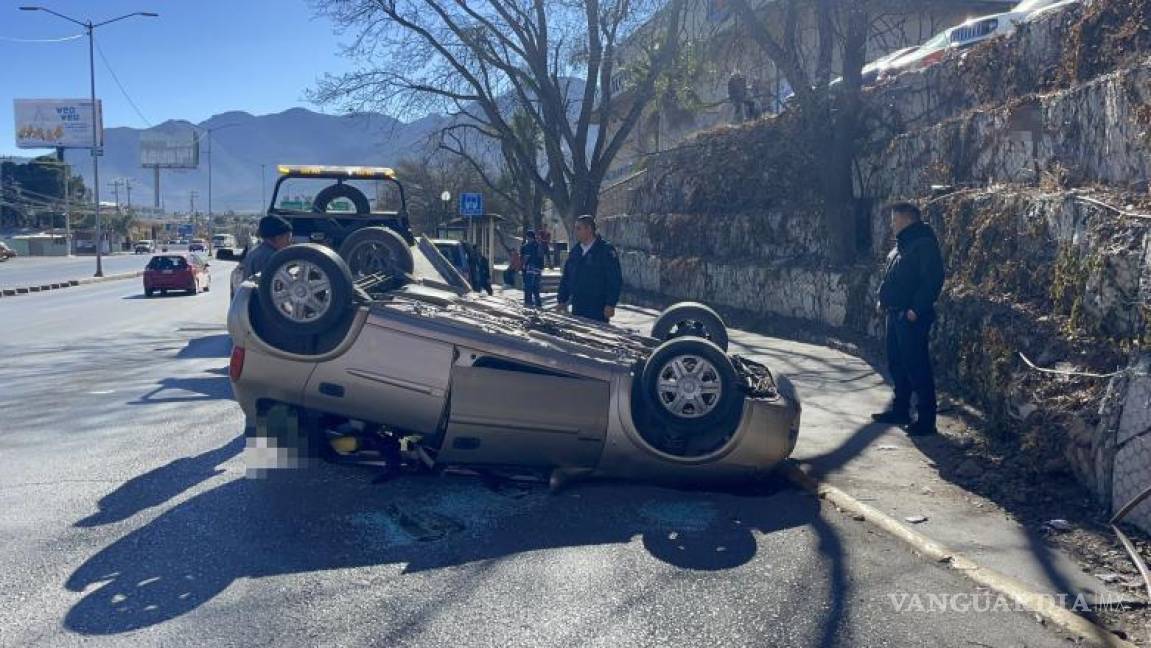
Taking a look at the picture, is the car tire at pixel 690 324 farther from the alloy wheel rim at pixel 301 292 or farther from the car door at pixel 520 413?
the alloy wheel rim at pixel 301 292

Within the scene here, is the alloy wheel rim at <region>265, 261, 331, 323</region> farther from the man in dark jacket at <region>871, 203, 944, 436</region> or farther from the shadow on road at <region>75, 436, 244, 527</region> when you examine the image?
the man in dark jacket at <region>871, 203, 944, 436</region>

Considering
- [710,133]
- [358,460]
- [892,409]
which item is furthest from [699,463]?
[710,133]

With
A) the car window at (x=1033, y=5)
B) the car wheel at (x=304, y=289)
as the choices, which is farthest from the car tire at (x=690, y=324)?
the car window at (x=1033, y=5)

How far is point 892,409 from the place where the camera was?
8.41 m

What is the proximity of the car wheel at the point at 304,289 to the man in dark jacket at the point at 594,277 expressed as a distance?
4.24m

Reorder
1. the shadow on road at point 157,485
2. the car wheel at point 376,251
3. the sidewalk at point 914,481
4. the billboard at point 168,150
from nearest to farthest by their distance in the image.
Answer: the sidewalk at point 914,481
the shadow on road at point 157,485
the car wheel at point 376,251
the billboard at point 168,150

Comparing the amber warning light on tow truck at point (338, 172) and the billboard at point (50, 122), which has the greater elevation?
the billboard at point (50, 122)

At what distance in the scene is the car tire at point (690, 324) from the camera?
829cm

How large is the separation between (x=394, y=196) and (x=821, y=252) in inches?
258

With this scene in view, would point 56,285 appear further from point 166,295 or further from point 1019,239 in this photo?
point 1019,239

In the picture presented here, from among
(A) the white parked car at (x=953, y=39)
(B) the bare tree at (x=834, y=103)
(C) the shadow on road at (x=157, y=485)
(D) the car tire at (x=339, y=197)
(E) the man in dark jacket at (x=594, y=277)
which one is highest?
(A) the white parked car at (x=953, y=39)

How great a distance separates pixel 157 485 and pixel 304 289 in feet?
5.67

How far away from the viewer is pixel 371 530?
559cm

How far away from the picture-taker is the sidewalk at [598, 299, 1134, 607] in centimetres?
488
